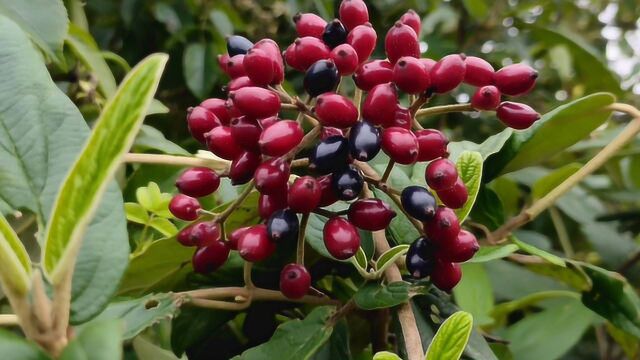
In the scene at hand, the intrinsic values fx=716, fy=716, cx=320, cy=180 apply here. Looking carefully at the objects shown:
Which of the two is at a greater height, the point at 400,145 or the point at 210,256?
the point at 400,145

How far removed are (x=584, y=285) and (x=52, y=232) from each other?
67cm

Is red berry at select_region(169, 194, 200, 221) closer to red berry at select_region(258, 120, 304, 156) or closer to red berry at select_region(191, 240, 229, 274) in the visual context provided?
red berry at select_region(191, 240, 229, 274)

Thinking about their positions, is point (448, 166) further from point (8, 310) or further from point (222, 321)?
point (8, 310)

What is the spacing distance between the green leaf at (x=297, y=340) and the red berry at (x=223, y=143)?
0.16 meters

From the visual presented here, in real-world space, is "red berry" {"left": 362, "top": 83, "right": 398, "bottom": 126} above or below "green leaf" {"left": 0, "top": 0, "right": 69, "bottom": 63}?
above

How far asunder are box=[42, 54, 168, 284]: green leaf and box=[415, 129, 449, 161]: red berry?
0.26 metres

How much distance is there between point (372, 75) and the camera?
607 mm

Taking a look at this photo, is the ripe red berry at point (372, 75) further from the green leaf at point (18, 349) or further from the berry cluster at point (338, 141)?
the green leaf at point (18, 349)

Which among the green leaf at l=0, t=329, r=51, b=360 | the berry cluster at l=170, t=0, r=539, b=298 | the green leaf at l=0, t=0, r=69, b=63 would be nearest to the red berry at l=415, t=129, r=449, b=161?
the berry cluster at l=170, t=0, r=539, b=298

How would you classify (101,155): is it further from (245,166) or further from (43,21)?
(43,21)

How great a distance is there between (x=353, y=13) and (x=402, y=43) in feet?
0.25

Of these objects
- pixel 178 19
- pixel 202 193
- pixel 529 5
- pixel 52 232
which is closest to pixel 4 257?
pixel 52 232

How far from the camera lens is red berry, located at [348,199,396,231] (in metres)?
0.57

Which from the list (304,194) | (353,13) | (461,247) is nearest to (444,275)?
(461,247)
